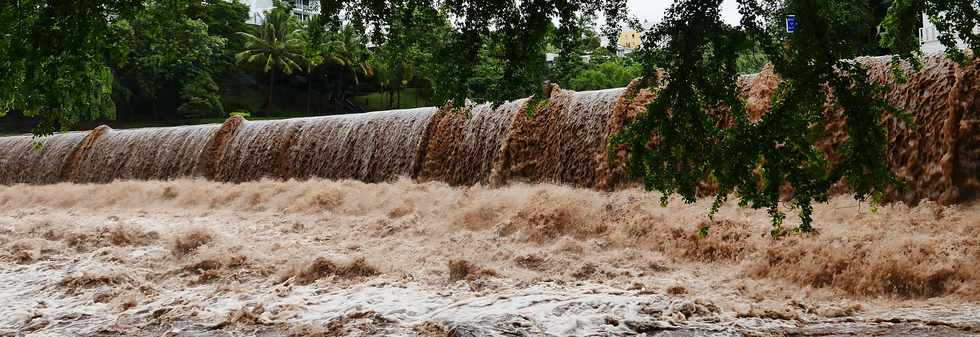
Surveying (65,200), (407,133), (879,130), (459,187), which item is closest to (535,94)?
(879,130)

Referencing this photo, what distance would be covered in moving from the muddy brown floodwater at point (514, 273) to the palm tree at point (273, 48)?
2799cm

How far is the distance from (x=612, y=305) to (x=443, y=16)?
2445mm

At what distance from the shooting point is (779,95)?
11.8 ft

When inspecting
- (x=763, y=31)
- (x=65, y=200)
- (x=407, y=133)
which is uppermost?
(x=763, y=31)

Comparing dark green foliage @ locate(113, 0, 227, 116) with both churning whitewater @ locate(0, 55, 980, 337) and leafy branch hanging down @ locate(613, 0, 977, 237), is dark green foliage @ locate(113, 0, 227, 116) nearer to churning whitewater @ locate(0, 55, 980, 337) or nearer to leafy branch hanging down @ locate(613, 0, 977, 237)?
churning whitewater @ locate(0, 55, 980, 337)

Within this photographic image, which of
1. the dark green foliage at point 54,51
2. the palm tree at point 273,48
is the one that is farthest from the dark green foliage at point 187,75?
the dark green foliage at point 54,51

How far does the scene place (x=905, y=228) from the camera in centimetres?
682

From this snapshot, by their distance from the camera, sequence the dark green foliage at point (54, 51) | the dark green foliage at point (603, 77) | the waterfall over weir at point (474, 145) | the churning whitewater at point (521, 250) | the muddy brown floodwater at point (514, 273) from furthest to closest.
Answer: the dark green foliage at point (603, 77) < the waterfall over weir at point (474, 145) < the churning whitewater at point (521, 250) < the muddy brown floodwater at point (514, 273) < the dark green foliage at point (54, 51)

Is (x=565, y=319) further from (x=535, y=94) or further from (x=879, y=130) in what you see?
(x=879, y=130)

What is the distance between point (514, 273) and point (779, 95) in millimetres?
3458

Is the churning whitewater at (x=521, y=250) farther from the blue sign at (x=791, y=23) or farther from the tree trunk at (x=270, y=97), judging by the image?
the tree trunk at (x=270, y=97)

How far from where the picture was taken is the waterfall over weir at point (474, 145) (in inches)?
296

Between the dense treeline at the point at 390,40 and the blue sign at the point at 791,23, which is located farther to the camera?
the dense treeline at the point at 390,40

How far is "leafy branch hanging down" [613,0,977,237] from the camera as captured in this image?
11.0 feet
